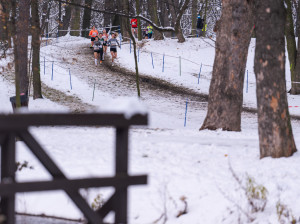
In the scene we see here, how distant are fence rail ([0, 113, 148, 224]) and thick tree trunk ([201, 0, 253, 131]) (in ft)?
33.9

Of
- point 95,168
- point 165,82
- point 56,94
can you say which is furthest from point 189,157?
point 165,82

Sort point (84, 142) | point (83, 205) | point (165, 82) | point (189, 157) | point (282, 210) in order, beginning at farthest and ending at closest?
point (165, 82)
point (84, 142)
point (189, 157)
point (282, 210)
point (83, 205)

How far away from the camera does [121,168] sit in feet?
12.1

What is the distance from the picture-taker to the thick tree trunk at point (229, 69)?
13.8 m

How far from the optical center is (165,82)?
27.3 metres

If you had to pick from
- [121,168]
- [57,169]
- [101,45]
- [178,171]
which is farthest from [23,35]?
[121,168]

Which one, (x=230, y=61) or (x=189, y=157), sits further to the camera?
(x=230, y=61)

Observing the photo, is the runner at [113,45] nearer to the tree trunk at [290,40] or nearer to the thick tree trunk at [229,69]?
the tree trunk at [290,40]

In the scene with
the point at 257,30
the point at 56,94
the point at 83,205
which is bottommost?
the point at 56,94

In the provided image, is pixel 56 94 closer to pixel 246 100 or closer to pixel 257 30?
pixel 246 100

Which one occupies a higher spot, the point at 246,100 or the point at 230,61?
the point at 230,61

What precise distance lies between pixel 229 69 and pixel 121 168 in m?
10.6

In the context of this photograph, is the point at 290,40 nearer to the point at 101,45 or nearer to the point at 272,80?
the point at 101,45

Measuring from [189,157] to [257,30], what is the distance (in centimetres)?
283
